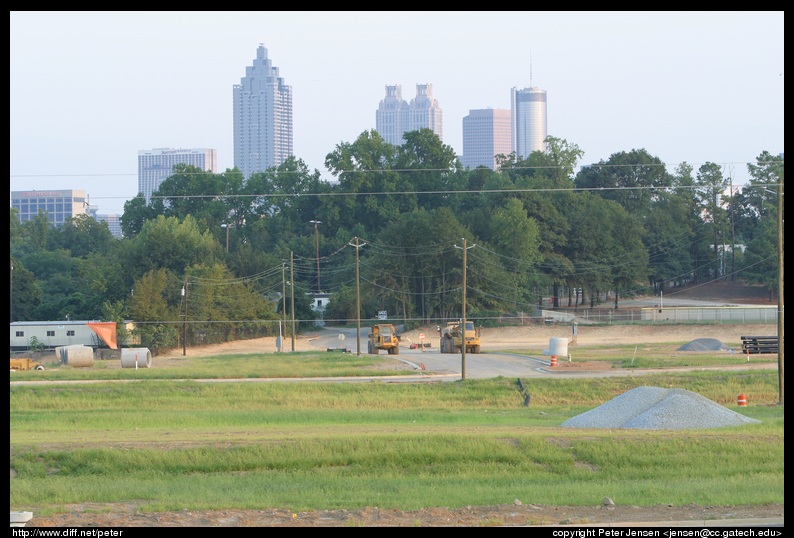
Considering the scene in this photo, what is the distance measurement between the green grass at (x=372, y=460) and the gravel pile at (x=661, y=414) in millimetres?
966

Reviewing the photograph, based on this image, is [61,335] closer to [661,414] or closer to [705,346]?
[705,346]

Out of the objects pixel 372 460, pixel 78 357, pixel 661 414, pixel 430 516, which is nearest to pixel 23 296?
pixel 78 357

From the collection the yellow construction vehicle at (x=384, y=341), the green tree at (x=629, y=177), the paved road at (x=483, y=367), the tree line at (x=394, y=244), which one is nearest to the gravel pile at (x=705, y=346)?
the paved road at (x=483, y=367)

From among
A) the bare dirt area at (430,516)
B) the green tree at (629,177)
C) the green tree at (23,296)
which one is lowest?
the bare dirt area at (430,516)

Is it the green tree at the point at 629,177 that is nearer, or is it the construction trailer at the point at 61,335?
the construction trailer at the point at 61,335

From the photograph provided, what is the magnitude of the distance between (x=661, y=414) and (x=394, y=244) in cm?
8190

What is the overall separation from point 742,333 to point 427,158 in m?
70.7

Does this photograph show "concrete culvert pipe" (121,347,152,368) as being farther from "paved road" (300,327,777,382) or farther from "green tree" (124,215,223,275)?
"green tree" (124,215,223,275)

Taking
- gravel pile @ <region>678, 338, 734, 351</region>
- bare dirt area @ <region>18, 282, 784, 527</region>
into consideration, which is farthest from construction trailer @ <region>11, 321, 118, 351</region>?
bare dirt area @ <region>18, 282, 784, 527</region>

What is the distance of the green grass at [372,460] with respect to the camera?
17.5 meters

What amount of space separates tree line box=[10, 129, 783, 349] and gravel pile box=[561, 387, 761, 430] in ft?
151

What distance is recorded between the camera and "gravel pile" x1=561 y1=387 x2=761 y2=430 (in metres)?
27.9

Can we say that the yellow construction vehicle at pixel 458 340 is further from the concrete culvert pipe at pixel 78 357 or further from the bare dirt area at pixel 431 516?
the bare dirt area at pixel 431 516

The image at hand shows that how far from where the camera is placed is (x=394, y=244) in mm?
109625
